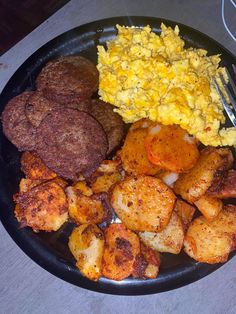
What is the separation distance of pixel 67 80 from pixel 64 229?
0.79 metres

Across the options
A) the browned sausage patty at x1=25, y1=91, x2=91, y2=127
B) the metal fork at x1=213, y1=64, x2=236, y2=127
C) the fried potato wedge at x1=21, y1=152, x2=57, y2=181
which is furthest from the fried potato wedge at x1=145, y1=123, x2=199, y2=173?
the fried potato wedge at x1=21, y1=152, x2=57, y2=181

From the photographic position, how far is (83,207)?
5.67 feet

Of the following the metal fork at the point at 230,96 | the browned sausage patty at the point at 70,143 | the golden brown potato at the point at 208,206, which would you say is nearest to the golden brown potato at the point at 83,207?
the browned sausage patty at the point at 70,143

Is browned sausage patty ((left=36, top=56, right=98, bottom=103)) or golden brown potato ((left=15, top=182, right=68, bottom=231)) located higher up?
browned sausage patty ((left=36, top=56, right=98, bottom=103))

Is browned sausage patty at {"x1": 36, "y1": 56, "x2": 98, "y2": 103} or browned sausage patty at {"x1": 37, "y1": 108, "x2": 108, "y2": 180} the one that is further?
browned sausage patty at {"x1": 36, "y1": 56, "x2": 98, "y2": 103}

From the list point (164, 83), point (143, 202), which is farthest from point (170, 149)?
point (164, 83)

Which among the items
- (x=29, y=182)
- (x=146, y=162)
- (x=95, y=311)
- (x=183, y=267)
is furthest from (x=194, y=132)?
(x=95, y=311)

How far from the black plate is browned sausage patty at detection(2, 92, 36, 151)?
0.17 feet

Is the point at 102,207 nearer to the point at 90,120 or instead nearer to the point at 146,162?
the point at 146,162

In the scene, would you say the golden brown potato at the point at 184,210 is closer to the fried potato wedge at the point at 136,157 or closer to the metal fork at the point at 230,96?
the fried potato wedge at the point at 136,157

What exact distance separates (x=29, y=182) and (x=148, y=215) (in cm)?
63

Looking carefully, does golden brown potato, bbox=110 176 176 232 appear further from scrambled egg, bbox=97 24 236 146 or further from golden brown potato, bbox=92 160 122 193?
scrambled egg, bbox=97 24 236 146

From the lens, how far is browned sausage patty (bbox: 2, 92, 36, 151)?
1940 millimetres

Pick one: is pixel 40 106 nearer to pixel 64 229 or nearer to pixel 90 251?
pixel 64 229
